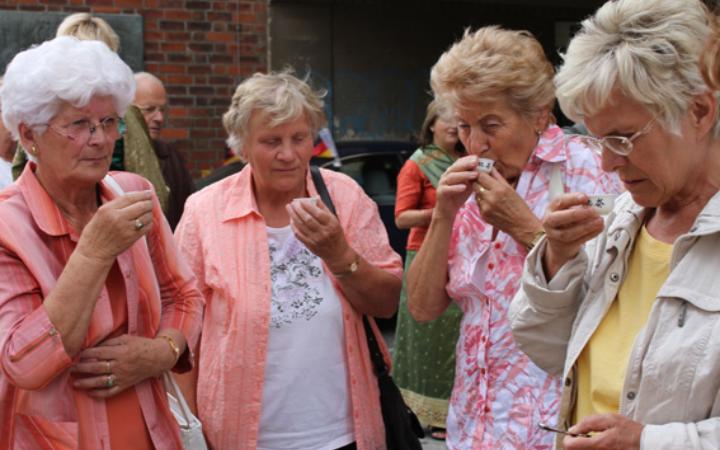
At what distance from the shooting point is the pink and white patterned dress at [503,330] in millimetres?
2916

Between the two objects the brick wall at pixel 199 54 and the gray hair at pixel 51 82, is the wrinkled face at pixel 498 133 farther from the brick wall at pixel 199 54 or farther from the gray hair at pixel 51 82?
the brick wall at pixel 199 54

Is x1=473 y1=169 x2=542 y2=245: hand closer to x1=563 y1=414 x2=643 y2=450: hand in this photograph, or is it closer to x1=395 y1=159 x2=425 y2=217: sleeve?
x1=563 y1=414 x2=643 y2=450: hand

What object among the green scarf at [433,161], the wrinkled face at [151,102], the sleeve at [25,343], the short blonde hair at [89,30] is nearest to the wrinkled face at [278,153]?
the sleeve at [25,343]

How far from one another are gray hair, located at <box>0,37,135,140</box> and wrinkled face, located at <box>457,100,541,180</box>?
103 centimetres

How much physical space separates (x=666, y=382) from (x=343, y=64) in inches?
Answer: 359

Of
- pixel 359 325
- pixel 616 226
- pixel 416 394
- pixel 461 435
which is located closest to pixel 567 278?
pixel 616 226

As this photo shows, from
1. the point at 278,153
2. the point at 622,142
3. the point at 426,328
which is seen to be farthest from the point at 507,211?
the point at 426,328

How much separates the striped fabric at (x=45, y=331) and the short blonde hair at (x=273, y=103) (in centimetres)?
77

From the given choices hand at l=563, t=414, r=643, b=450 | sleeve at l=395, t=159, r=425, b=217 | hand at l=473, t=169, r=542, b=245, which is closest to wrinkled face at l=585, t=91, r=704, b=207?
hand at l=563, t=414, r=643, b=450

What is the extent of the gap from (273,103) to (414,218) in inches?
108

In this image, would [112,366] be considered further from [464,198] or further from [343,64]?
[343,64]

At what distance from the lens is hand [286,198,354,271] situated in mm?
3215

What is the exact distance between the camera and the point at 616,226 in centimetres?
235

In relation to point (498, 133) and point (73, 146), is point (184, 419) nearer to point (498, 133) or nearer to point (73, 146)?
point (73, 146)
